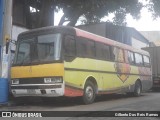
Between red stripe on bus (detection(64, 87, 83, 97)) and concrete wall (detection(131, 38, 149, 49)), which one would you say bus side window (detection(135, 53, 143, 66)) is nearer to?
red stripe on bus (detection(64, 87, 83, 97))

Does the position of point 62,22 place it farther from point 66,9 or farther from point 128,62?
point 128,62

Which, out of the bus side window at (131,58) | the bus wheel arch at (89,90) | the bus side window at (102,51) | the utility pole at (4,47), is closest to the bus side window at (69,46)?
the bus wheel arch at (89,90)

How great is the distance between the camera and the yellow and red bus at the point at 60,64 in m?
12.3

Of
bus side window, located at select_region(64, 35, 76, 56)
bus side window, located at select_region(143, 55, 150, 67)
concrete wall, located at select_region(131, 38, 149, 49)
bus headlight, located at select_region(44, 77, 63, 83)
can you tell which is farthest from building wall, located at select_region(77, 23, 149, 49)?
bus headlight, located at select_region(44, 77, 63, 83)

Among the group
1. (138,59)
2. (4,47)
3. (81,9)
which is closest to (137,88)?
(138,59)

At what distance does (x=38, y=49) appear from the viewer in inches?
509

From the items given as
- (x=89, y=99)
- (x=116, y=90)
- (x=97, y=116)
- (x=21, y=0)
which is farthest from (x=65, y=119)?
(x=21, y=0)

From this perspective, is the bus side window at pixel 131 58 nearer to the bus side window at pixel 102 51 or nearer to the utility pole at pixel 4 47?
the bus side window at pixel 102 51

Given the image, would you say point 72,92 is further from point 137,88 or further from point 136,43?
point 136,43

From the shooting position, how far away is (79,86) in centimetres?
1304

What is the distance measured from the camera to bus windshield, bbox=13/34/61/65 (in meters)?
12.5

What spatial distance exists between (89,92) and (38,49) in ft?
8.53

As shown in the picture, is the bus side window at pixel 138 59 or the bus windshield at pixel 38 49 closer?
the bus windshield at pixel 38 49

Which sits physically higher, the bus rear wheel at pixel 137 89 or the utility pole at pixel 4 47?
the utility pole at pixel 4 47
